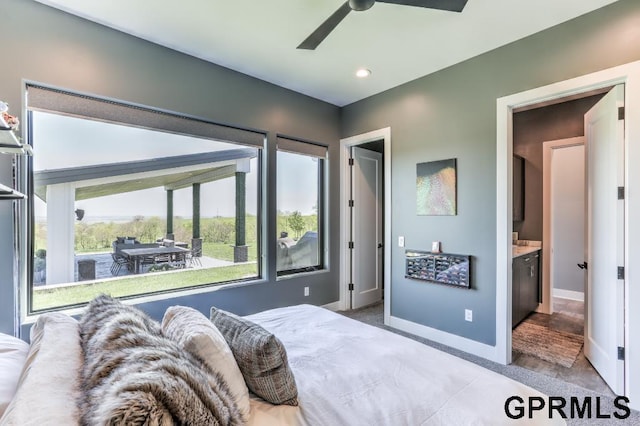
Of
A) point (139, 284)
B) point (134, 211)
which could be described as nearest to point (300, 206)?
point (134, 211)

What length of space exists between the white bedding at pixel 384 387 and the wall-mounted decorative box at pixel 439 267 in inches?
65.4

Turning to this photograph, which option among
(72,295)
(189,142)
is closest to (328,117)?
(189,142)

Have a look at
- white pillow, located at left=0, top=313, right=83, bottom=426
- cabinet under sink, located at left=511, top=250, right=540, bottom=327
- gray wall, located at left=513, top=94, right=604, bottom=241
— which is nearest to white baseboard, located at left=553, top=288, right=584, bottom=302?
cabinet under sink, located at left=511, top=250, right=540, bottom=327

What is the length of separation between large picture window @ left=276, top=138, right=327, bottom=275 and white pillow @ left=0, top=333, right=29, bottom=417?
258 cm

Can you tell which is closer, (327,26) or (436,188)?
(327,26)

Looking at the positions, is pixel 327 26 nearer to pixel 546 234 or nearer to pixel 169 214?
pixel 169 214

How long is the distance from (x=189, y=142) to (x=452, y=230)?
2909 mm

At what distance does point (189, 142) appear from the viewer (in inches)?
122

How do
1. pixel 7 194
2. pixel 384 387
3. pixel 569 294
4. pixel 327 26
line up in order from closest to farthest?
1. pixel 384 387
2. pixel 7 194
3. pixel 327 26
4. pixel 569 294

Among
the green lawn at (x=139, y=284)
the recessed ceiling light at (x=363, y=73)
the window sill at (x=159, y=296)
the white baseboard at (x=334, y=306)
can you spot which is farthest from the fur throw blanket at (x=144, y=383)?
the white baseboard at (x=334, y=306)

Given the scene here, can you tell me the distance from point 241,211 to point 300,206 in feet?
2.75

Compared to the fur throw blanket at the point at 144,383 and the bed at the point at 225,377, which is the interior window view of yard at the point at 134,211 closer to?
the bed at the point at 225,377

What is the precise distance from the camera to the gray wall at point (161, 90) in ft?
7.00

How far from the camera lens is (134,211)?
280 cm
